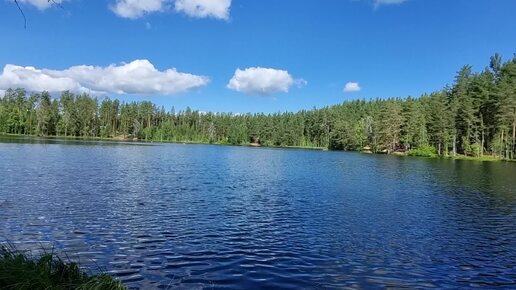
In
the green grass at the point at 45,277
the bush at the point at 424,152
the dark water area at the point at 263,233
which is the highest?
the bush at the point at 424,152

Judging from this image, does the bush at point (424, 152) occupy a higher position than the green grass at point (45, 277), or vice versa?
the bush at point (424, 152)

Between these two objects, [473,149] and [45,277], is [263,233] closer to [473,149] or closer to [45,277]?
[45,277]

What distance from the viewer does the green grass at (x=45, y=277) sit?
9875mm

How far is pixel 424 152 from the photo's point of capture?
138 metres

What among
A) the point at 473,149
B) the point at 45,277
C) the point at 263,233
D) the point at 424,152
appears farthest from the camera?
the point at 424,152

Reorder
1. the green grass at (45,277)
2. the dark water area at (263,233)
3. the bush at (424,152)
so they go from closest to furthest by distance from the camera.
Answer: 1. the green grass at (45,277)
2. the dark water area at (263,233)
3. the bush at (424,152)

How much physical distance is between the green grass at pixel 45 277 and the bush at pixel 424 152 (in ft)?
448

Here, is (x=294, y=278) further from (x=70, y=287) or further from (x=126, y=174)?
(x=126, y=174)

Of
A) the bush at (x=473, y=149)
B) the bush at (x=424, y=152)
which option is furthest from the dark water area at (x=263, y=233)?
the bush at (x=424, y=152)

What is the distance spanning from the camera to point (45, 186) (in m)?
35.6

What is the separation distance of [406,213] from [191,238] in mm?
17049

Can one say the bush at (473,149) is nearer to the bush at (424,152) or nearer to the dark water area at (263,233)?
the bush at (424,152)

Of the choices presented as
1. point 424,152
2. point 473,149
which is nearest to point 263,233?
point 473,149

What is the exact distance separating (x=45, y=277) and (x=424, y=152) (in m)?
141
